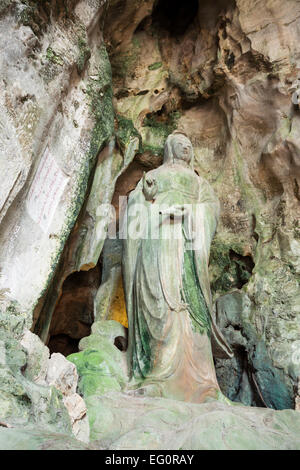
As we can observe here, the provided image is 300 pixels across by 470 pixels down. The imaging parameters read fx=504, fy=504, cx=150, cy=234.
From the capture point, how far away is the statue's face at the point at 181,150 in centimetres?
466

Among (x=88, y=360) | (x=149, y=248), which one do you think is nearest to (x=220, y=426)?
(x=88, y=360)

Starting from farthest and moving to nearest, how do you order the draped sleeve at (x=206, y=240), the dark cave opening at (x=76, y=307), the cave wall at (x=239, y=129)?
the dark cave opening at (x=76, y=307) < the cave wall at (x=239, y=129) < the draped sleeve at (x=206, y=240)

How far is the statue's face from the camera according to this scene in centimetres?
466

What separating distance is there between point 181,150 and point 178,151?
3 centimetres

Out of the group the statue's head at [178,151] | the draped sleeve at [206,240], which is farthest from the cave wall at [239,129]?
the statue's head at [178,151]

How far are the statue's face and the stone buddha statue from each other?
24 mm

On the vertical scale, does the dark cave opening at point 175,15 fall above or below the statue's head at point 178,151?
above

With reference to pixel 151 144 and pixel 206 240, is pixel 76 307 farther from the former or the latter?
pixel 151 144

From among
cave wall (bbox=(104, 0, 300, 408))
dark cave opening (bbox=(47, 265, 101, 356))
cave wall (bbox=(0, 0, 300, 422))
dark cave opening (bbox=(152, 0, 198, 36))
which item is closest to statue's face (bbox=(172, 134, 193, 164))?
cave wall (bbox=(0, 0, 300, 422))

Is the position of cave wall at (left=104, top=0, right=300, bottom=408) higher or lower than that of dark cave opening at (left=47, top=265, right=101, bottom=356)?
higher

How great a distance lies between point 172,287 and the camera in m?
3.80

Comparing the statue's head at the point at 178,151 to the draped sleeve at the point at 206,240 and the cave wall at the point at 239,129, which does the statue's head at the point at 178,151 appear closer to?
the draped sleeve at the point at 206,240

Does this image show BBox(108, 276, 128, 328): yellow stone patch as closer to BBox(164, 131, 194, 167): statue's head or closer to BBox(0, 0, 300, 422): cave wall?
BBox(0, 0, 300, 422): cave wall

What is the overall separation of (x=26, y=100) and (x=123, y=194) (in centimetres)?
220
